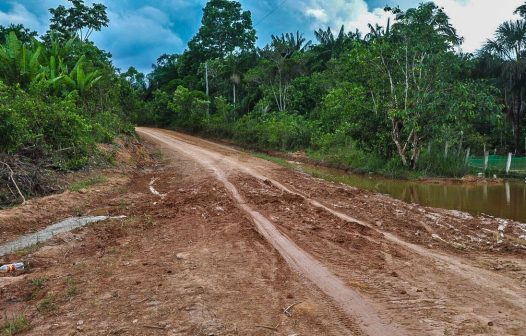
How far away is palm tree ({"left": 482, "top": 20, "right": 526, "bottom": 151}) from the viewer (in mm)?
32594

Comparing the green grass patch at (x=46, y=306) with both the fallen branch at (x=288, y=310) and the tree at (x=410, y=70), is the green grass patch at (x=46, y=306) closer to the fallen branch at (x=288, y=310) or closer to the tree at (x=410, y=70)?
the fallen branch at (x=288, y=310)

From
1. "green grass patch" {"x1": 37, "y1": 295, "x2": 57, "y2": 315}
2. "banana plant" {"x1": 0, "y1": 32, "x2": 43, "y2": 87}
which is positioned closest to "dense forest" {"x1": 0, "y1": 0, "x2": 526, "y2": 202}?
"banana plant" {"x1": 0, "y1": 32, "x2": 43, "y2": 87}

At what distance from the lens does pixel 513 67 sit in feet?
106

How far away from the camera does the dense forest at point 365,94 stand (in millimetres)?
18625

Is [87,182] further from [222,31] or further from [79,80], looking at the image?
[222,31]

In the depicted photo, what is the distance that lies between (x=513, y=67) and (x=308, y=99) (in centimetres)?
1646

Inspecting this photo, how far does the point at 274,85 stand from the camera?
116ft

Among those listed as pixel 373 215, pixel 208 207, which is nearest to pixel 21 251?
pixel 208 207

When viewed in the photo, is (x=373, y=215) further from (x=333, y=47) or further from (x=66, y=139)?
(x=333, y=47)

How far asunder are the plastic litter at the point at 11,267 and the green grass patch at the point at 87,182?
5.16m

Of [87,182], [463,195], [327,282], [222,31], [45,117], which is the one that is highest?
[222,31]

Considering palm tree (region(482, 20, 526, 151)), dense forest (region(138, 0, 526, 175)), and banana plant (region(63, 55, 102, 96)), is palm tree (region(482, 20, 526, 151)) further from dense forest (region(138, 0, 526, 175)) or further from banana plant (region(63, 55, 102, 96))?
banana plant (region(63, 55, 102, 96))

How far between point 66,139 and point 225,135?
72.1 ft

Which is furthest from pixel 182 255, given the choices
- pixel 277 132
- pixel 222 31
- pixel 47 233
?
pixel 222 31
